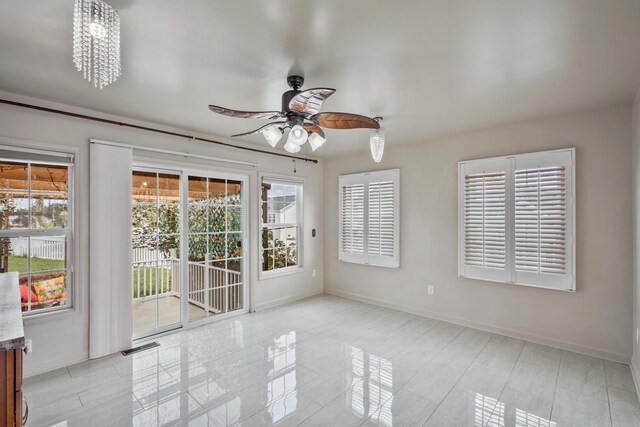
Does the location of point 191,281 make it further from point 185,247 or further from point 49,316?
point 49,316

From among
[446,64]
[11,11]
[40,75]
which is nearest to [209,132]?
[40,75]

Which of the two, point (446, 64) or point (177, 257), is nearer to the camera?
point (446, 64)

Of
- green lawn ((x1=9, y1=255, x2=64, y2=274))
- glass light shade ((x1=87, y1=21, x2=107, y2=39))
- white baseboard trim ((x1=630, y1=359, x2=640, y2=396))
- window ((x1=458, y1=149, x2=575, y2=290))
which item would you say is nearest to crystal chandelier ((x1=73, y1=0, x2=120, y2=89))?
glass light shade ((x1=87, y1=21, x2=107, y2=39))

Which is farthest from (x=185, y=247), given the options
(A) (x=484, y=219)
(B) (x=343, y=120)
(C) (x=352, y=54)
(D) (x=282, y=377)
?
(A) (x=484, y=219)

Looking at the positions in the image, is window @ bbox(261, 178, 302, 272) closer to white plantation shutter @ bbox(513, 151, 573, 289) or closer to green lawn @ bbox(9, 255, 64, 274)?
green lawn @ bbox(9, 255, 64, 274)

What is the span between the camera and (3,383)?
128 cm

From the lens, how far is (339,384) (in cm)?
268

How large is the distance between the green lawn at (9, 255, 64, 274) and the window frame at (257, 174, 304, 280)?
232 cm

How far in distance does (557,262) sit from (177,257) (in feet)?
14.1

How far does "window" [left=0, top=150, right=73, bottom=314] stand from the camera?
280 centimetres

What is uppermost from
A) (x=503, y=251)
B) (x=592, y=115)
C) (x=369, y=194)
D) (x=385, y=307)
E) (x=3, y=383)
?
(x=592, y=115)

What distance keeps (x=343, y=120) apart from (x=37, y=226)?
2950 mm

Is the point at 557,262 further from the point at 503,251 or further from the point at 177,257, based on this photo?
the point at 177,257

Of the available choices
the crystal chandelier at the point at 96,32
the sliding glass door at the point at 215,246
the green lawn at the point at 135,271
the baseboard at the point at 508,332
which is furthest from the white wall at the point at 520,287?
the crystal chandelier at the point at 96,32
